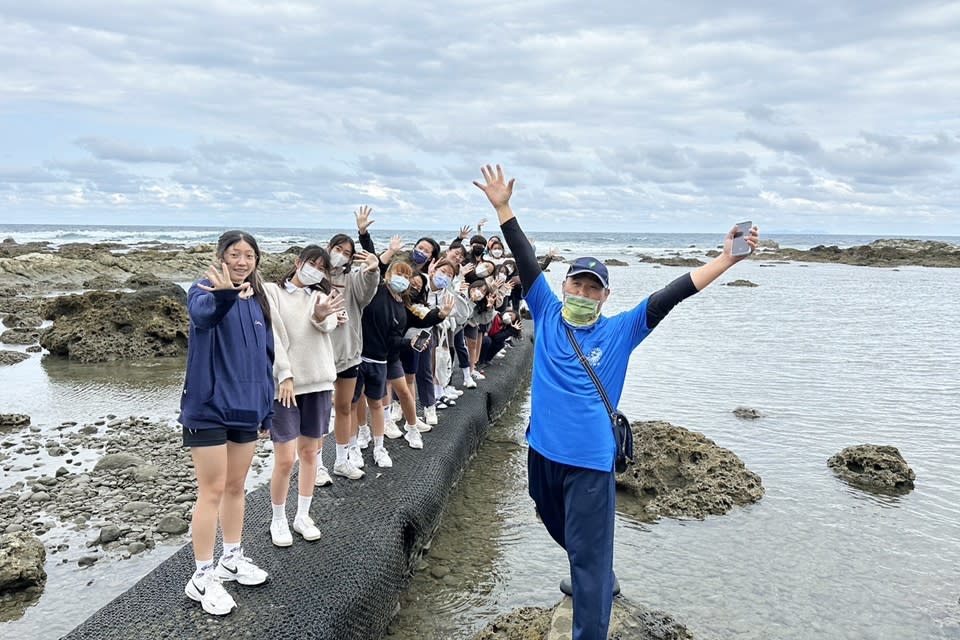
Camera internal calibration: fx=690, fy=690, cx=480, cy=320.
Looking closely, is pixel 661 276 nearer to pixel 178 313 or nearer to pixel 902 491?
pixel 178 313

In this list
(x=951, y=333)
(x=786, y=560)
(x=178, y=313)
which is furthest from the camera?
(x=951, y=333)

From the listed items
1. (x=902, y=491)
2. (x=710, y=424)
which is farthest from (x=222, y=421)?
(x=710, y=424)

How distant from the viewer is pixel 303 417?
195 inches

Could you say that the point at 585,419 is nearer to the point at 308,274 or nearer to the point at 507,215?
the point at 507,215

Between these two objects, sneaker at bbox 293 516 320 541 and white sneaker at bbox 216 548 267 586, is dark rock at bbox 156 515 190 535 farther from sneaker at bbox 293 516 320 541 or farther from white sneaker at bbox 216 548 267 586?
white sneaker at bbox 216 548 267 586

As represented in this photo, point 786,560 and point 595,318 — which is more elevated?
point 595,318

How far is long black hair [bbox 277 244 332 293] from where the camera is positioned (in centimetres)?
495

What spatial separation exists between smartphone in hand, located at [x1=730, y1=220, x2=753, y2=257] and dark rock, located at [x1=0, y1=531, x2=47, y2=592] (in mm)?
5285

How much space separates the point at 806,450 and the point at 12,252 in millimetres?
46159

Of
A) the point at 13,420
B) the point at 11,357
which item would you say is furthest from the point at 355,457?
the point at 11,357

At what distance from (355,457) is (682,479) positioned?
362 cm

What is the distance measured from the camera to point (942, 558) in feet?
19.7

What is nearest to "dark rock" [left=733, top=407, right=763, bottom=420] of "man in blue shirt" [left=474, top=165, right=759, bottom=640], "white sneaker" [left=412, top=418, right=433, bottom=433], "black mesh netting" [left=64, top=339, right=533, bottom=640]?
"white sneaker" [left=412, top=418, right=433, bottom=433]

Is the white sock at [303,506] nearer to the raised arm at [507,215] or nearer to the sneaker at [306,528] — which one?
the sneaker at [306,528]
